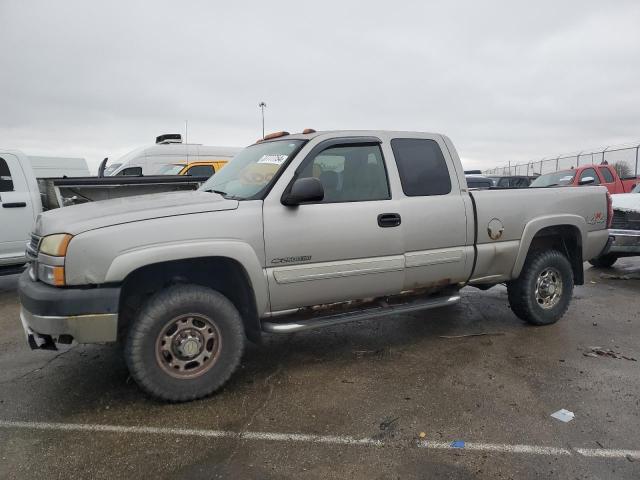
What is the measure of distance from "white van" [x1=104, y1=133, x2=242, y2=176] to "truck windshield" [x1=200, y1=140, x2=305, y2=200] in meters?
8.81

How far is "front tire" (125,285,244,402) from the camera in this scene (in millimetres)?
3129

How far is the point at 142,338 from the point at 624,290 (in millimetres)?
6530

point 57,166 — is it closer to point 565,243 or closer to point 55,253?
point 55,253

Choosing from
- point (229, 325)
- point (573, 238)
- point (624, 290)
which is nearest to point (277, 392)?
point (229, 325)

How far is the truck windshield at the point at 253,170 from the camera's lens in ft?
12.1

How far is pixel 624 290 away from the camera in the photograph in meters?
6.68

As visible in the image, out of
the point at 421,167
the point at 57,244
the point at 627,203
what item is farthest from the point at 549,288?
the point at 57,244

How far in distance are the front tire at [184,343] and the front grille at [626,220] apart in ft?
21.9

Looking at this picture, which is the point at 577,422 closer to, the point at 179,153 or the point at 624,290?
the point at 624,290

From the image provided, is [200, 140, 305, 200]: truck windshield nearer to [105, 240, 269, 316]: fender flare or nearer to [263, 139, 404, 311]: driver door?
[263, 139, 404, 311]: driver door

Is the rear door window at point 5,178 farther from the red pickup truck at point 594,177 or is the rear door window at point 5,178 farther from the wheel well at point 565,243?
the red pickup truck at point 594,177

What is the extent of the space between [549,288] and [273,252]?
3.16m

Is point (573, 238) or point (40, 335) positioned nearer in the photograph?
point (40, 335)

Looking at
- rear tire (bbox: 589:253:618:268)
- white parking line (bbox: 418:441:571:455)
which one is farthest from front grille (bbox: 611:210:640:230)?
white parking line (bbox: 418:441:571:455)
